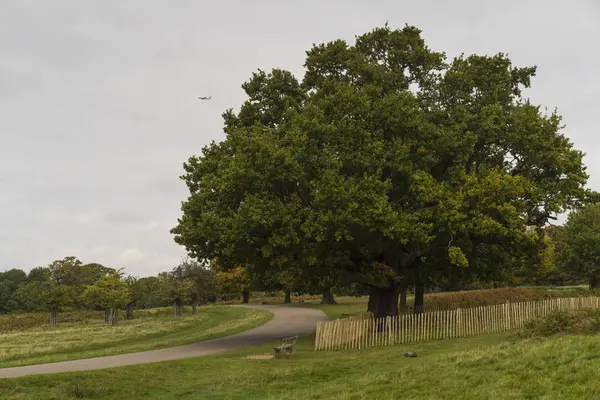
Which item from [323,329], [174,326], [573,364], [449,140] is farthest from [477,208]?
[174,326]

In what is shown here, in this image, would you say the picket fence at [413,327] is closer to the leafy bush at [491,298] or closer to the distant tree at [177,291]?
the leafy bush at [491,298]

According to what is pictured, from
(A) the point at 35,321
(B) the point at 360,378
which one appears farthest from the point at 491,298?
(A) the point at 35,321

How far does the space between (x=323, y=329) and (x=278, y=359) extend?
11.2 feet

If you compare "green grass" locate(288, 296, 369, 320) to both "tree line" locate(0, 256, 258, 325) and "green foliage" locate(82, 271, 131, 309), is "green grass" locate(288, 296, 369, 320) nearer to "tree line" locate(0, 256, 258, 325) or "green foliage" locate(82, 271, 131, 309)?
"tree line" locate(0, 256, 258, 325)

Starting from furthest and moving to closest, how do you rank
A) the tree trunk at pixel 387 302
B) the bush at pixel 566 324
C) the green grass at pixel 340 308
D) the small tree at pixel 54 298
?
1. the small tree at pixel 54 298
2. the green grass at pixel 340 308
3. the tree trunk at pixel 387 302
4. the bush at pixel 566 324

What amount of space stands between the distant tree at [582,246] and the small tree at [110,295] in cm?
4750

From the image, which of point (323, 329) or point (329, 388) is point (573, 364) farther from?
point (323, 329)

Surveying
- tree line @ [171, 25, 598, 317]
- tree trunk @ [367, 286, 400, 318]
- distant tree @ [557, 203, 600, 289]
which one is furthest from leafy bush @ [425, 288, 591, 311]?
distant tree @ [557, 203, 600, 289]

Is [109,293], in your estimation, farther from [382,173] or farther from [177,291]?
[382,173]

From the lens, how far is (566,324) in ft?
56.4

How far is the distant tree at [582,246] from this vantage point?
54.0m

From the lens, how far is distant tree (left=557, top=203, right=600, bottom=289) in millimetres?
53969

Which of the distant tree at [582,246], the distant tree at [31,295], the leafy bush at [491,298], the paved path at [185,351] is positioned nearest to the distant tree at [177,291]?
the distant tree at [31,295]

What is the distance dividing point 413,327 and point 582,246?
136 ft
